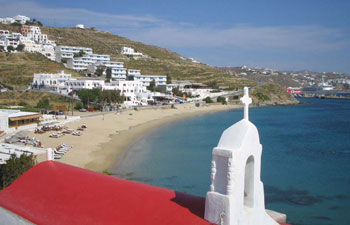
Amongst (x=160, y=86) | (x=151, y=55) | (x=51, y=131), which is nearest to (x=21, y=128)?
(x=51, y=131)

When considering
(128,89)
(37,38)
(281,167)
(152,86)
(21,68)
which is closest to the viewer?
(281,167)

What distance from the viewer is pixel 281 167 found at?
1210 inches

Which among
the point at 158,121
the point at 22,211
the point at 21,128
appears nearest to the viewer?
the point at 22,211

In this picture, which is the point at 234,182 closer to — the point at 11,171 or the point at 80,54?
the point at 11,171

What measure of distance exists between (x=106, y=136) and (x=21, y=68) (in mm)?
54772

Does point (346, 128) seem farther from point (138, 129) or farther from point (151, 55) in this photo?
point (151, 55)

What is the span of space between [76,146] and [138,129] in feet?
52.8

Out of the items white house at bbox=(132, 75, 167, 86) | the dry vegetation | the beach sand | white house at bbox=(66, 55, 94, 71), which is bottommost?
the beach sand

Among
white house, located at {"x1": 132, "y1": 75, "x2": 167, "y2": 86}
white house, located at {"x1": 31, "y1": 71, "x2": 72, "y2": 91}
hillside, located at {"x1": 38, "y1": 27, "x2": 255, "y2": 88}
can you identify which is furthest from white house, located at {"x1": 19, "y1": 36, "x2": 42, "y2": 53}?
white house, located at {"x1": 31, "y1": 71, "x2": 72, "y2": 91}

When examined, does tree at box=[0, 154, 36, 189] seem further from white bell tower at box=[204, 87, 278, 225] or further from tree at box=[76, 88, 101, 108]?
tree at box=[76, 88, 101, 108]

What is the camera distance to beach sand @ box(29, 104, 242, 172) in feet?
94.3

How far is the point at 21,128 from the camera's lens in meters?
36.4

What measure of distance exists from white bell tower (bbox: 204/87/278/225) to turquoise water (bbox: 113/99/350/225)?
508 inches

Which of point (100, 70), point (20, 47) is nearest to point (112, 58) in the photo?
point (20, 47)
